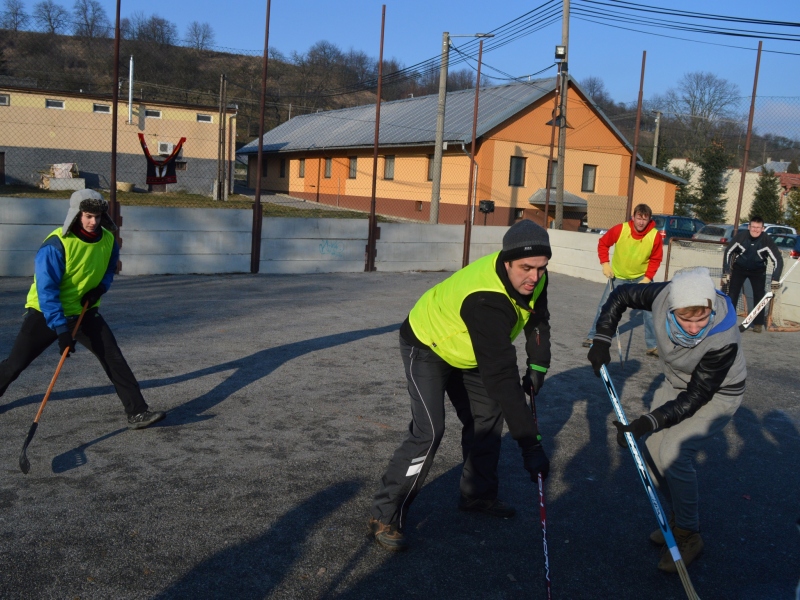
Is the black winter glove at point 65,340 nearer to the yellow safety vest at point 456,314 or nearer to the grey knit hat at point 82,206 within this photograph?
the grey knit hat at point 82,206

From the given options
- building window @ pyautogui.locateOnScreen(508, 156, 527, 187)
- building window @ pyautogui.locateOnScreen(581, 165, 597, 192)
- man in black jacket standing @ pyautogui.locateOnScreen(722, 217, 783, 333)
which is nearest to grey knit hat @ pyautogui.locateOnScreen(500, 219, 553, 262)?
man in black jacket standing @ pyautogui.locateOnScreen(722, 217, 783, 333)

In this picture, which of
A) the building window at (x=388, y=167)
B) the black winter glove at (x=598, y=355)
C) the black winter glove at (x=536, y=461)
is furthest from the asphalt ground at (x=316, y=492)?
the building window at (x=388, y=167)

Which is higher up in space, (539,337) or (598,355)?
(539,337)

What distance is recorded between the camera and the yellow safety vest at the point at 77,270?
5.16 metres

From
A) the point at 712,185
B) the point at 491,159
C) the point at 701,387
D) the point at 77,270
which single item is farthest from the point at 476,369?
the point at 712,185

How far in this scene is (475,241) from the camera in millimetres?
16891

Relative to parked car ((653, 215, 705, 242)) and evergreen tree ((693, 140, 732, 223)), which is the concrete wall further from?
evergreen tree ((693, 140, 732, 223))

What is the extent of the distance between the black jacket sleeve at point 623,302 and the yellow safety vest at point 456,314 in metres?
0.64

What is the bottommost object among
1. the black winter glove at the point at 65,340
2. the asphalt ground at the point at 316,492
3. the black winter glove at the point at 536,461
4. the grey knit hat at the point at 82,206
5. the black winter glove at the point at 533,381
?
the asphalt ground at the point at 316,492

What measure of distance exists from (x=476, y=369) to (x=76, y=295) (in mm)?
2952

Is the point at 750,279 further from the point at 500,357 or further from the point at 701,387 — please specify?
the point at 500,357

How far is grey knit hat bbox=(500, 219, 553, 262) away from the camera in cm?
351

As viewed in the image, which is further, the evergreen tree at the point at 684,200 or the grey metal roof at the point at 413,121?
the evergreen tree at the point at 684,200

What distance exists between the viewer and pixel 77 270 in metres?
5.22
